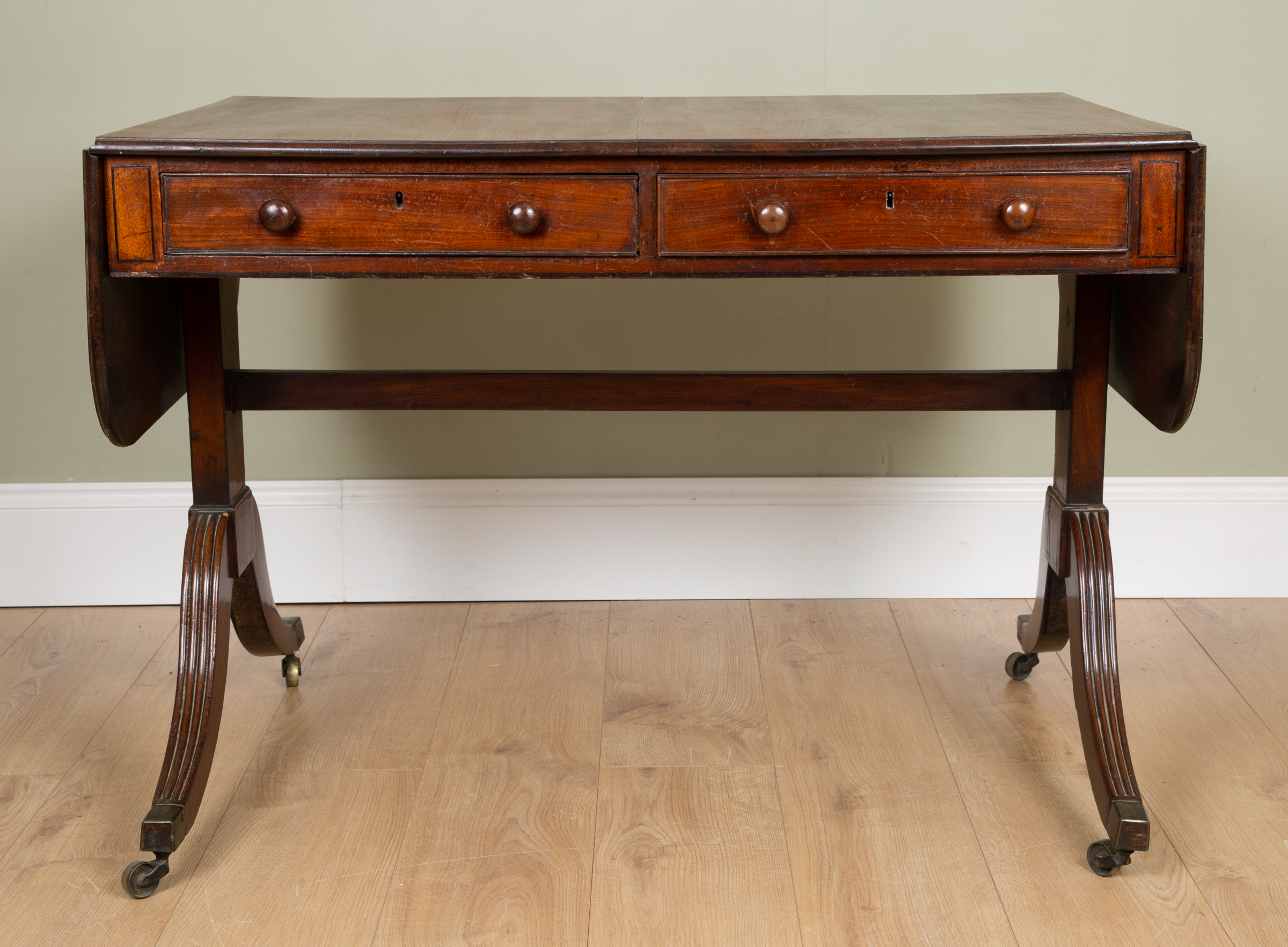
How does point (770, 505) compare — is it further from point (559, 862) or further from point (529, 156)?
point (529, 156)

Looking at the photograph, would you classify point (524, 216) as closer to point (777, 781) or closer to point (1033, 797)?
point (777, 781)

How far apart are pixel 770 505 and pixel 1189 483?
2.49 feet

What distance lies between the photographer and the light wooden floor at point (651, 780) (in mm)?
1271

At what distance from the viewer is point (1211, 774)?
1557 mm

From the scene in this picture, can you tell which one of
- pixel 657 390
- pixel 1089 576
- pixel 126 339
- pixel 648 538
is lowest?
pixel 648 538

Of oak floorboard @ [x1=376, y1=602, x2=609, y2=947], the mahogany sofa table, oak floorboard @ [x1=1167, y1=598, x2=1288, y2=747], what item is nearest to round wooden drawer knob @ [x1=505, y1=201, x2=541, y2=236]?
the mahogany sofa table

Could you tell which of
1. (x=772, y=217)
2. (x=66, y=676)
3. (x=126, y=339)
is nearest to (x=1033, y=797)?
(x=772, y=217)

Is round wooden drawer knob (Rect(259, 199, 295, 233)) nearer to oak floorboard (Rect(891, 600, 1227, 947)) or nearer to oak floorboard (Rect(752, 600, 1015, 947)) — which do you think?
oak floorboard (Rect(752, 600, 1015, 947))

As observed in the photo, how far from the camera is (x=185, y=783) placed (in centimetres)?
138

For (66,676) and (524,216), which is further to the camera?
(66,676)

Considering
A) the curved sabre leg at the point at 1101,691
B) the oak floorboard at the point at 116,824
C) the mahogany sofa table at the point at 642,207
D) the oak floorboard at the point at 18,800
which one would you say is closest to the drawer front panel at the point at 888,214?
the mahogany sofa table at the point at 642,207

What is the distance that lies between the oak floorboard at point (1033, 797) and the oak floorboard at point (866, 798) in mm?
29

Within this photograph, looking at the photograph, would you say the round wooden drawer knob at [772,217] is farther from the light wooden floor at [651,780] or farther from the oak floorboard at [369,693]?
the oak floorboard at [369,693]

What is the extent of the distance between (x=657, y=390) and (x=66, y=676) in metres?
1.08
